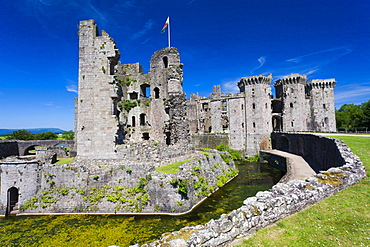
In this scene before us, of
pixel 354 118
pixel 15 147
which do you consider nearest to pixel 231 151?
pixel 15 147

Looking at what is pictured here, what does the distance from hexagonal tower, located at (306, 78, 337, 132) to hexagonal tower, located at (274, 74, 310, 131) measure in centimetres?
214

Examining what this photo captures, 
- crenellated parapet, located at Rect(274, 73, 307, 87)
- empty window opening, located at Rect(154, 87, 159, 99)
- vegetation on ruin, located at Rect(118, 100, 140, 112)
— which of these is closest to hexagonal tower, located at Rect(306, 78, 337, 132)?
crenellated parapet, located at Rect(274, 73, 307, 87)

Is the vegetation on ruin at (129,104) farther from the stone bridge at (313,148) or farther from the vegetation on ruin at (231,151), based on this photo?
the stone bridge at (313,148)

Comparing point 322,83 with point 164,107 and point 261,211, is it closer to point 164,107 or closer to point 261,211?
point 164,107

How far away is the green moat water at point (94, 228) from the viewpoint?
9320mm

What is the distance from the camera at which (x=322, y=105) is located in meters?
38.2

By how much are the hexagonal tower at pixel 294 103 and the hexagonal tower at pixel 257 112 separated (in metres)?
4.15

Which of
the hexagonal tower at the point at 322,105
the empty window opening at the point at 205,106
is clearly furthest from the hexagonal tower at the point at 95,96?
the hexagonal tower at the point at 322,105

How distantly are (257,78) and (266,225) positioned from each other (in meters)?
33.4

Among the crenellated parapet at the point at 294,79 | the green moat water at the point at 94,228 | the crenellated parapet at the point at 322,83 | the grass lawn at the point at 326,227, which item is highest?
the crenellated parapet at the point at 294,79

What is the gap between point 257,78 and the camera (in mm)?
34938

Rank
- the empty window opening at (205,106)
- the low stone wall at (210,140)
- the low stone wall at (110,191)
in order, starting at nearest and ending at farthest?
the low stone wall at (110,191), the low stone wall at (210,140), the empty window opening at (205,106)

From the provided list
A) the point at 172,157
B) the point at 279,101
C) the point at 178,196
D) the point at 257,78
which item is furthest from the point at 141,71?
the point at 279,101

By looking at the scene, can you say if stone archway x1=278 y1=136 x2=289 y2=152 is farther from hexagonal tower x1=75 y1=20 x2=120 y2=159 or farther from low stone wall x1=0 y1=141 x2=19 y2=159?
low stone wall x1=0 y1=141 x2=19 y2=159
